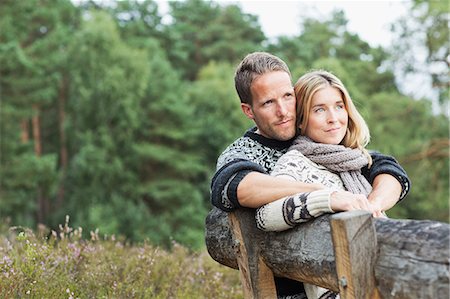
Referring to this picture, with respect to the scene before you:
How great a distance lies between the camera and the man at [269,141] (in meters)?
2.82

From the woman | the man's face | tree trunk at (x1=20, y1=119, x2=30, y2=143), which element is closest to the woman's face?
the woman

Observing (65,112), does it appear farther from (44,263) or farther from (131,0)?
(44,263)

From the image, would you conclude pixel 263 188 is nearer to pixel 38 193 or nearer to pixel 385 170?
pixel 385 170

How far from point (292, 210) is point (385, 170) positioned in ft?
2.93

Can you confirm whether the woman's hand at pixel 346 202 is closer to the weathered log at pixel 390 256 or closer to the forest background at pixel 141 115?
the weathered log at pixel 390 256

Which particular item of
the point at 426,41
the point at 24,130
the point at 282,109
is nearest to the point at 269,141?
the point at 282,109

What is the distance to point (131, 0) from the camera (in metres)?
37.0

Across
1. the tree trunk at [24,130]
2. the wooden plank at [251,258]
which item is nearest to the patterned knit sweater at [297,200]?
the wooden plank at [251,258]

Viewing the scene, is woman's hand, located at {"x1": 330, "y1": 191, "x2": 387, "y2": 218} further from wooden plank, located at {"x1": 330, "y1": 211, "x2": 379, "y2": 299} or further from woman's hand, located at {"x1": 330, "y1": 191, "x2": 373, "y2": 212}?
wooden plank, located at {"x1": 330, "y1": 211, "x2": 379, "y2": 299}

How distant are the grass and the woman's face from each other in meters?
1.62

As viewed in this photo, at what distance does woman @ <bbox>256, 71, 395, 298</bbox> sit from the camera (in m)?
2.35

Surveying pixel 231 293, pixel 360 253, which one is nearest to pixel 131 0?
pixel 231 293

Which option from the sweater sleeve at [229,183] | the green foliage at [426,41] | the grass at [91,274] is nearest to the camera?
the sweater sleeve at [229,183]

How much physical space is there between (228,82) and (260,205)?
29.4 meters
